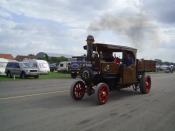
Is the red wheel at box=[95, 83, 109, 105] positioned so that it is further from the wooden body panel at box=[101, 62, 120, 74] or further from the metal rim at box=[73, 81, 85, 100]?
the metal rim at box=[73, 81, 85, 100]

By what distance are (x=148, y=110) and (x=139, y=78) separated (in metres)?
5.43

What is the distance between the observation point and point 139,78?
1569 cm

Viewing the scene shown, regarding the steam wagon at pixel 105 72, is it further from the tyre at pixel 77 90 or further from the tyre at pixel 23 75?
the tyre at pixel 23 75

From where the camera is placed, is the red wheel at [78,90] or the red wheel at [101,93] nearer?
the red wheel at [101,93]

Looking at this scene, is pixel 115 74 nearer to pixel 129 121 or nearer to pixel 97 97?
pixel 97 97

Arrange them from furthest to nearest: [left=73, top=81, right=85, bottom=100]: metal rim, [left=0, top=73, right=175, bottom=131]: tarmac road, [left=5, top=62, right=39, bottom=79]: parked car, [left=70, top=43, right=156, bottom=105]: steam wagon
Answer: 1. [left=5, top=62, right=39, bottom=79]: parked car
2. [left=73, top=81, right=85, bottom=100]: metal rim
3. [left=70, top=43, right=156, bottom=105]: steam wagon
4. [left=0, top=73, right=175, bottom=131]: tarmac road

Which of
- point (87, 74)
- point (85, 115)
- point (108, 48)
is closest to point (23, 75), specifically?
point (108, 48)

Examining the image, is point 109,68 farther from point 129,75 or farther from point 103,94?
point 129,75

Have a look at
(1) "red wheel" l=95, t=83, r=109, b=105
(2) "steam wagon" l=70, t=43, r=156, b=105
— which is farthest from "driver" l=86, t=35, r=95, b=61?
(1) "red wheel" l=95, t=83, r=109, b=105

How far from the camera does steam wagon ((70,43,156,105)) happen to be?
40.1ft

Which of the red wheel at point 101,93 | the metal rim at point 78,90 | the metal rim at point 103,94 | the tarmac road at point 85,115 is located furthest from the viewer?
the metal rim at point 78,90

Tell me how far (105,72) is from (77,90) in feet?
4.69

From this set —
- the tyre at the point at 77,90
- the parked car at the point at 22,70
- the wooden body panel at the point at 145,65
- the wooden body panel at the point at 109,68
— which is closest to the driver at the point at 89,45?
the wooden body panel at the point at 109,68

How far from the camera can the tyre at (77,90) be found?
12577mm
